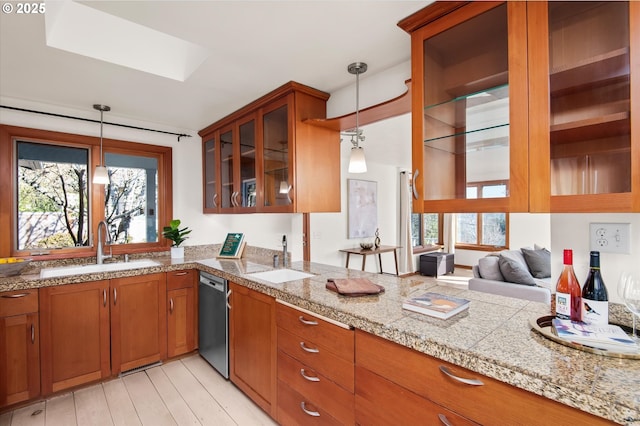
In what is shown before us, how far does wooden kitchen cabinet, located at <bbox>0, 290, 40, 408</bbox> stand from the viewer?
2.03 m

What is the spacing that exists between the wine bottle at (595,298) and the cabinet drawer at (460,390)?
0.45 m

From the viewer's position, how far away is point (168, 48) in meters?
2.12

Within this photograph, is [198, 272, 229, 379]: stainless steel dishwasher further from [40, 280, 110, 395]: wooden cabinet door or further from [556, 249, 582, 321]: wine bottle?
[556, 249, 582, 321]: wine bottle

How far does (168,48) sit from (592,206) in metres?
2.52

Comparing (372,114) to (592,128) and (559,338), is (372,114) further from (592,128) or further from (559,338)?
(559,338)

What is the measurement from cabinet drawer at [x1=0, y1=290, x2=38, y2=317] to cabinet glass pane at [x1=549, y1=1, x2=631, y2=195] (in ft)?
10.1

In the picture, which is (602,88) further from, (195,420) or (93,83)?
(93,83)

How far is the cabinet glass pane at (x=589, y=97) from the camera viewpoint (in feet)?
3.29

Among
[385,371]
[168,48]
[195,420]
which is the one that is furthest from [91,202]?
[385,371]

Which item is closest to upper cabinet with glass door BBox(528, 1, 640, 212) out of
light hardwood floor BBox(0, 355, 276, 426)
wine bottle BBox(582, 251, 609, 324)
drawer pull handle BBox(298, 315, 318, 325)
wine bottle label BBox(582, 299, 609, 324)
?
wine bottle BBox(582, 251, 609, 324)

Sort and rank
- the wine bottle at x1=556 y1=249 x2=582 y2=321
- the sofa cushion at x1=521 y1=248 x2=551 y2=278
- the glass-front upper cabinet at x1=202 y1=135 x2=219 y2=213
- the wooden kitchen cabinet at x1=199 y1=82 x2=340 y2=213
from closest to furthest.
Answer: the wine bottle at x1=556 y1=249 x2=582 y2=321 < the wooden kitchen cabinet at x1=199 y1=82 x2=340 y2=213 < the glass-front upper cabinet at x1=202 y1=135 x2=219 y2=213 < the sofa cushion at x1=521 y1=248 x2=551 y2=278

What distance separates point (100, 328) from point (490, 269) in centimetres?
397

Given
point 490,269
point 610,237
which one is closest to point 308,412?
point 610,237

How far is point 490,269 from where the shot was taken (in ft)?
12.1
